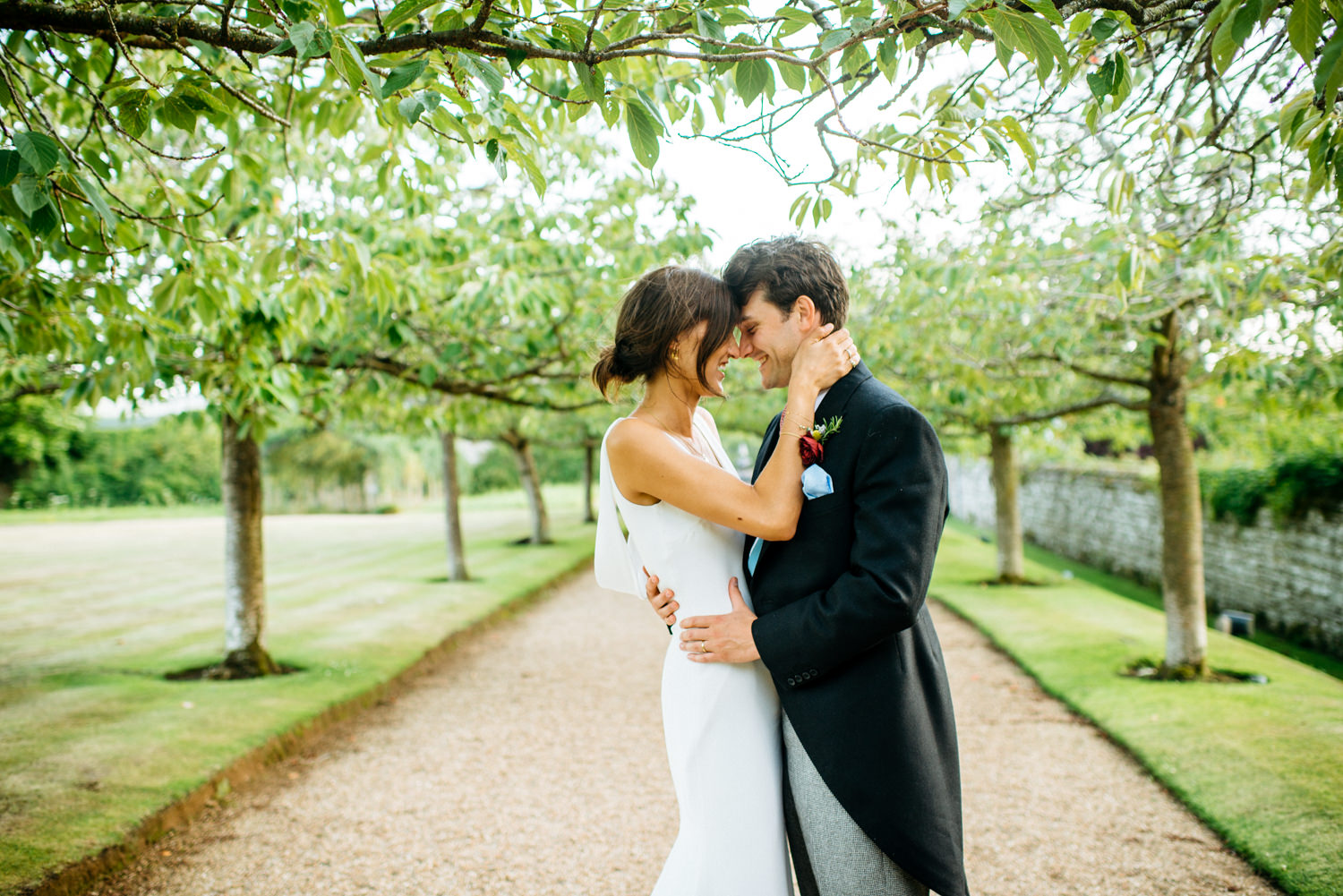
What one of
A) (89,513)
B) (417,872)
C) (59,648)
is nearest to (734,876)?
(417,872)

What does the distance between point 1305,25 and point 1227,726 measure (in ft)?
19.0

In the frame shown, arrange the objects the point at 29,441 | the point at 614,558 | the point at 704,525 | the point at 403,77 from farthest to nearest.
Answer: the point at 29,441, the point at 614,558, the point at 704,525, the point at 403,77

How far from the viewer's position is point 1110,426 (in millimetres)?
13992

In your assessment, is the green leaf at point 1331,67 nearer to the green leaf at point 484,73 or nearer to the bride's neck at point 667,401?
the bride's neck at point 667,401

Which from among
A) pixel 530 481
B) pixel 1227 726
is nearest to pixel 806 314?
pixel 1227 726

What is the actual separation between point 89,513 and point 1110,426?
38.8 m

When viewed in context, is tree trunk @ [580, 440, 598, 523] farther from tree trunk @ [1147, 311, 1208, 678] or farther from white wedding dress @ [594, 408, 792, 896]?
white wedding dress @ [594, 408, 792, 896]

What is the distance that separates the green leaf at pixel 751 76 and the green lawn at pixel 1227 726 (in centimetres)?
442

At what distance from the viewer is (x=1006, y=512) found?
13680 millimetres

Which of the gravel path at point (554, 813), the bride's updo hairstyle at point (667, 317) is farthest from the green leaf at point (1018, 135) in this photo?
the gravel path at point (554, 813)

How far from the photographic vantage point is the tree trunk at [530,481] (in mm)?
19156

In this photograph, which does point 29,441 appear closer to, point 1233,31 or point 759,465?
point 759,465

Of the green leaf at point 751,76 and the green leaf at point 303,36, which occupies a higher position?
the green leaf at point 751,76

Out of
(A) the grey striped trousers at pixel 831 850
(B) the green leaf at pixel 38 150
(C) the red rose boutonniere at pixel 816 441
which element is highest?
(B) the green leaf at pixel 38 150
